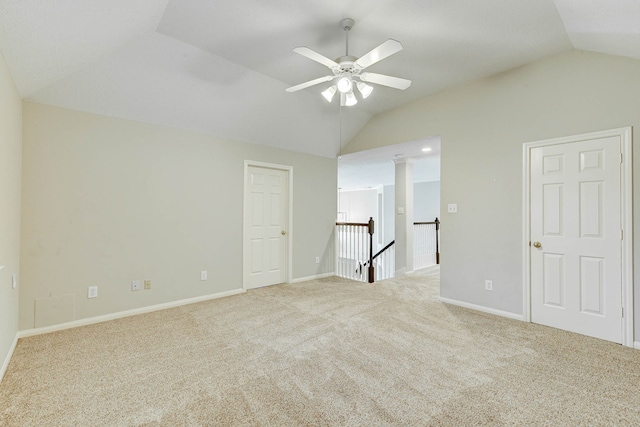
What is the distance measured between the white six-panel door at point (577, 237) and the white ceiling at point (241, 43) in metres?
0.98

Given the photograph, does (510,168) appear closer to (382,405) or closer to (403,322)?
(403,322)

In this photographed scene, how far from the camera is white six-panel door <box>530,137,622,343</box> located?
275 centimetres

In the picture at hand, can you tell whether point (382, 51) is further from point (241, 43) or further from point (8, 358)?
point (8, 358)

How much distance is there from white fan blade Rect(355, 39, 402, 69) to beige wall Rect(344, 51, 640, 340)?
2003 mm

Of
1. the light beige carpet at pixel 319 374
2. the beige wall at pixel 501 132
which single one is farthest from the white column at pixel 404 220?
the light beige carpet at pixel 319 374

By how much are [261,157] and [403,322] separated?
315cm

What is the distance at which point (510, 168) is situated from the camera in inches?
132

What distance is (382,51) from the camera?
2107mm

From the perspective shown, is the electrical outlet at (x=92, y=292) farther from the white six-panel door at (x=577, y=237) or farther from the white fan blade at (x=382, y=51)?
the white six-panel door at (x=577, y=237)

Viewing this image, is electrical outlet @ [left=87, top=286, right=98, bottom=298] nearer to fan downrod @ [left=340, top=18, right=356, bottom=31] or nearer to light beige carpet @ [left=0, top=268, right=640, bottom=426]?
light beige carpet @ [left=0, top=268, right=640, bottom=426]

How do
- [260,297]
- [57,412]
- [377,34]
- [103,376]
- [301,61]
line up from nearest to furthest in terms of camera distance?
1. [57,412]
2. [103,376]
3. [377,34]
4. [301,61]
5. [260,297]

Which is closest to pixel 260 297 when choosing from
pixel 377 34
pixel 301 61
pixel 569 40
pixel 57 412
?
pixel 57 412

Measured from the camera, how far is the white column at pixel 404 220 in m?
5.98

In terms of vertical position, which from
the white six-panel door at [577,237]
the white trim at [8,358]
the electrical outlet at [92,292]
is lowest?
the white trim at [8,358]
